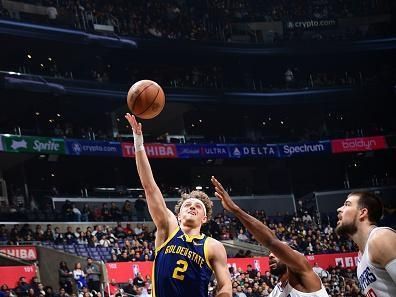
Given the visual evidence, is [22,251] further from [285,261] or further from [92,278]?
[285,261]

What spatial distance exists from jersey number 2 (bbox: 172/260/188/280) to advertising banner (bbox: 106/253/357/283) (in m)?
17.2

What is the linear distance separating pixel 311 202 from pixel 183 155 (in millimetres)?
8388

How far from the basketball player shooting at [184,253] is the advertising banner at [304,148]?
33.1 m

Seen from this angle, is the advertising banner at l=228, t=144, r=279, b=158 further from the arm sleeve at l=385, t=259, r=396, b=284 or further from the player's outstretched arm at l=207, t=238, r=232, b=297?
the arm sleeve at l=385, t=259, r=396, b=284

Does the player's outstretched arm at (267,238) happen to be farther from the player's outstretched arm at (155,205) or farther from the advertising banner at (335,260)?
the advertising banner at (335,260)

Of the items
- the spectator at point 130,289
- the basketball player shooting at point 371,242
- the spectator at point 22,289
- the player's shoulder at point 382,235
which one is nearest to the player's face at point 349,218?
the basketball player shooting at point 371,242

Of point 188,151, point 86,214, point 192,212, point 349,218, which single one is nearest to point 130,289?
point 86,214

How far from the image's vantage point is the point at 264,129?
42625mm

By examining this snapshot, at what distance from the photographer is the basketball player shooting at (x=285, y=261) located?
544cm

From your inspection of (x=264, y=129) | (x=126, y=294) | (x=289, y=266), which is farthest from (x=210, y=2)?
(x=289, y=266)

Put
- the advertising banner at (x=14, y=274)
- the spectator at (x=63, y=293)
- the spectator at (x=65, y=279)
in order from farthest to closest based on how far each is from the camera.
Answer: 1. the advertising banner at (x=14, y=274)
2. the spectator at (x=65, y=279)
3. the spectator at (x=63, y=293)

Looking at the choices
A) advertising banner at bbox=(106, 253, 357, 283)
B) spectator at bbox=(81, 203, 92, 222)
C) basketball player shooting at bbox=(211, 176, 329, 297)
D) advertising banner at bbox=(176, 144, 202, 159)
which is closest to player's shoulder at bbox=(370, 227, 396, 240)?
basketball player shooting at bbox=(211, 176, 329, 297)

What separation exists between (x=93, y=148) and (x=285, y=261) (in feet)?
95.2

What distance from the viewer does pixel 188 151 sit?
36875mm
